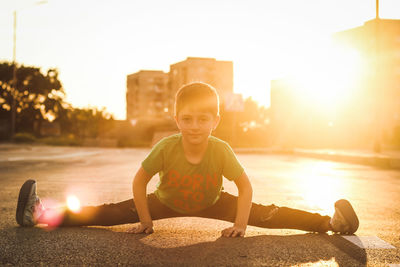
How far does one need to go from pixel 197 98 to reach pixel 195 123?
0.58 feet

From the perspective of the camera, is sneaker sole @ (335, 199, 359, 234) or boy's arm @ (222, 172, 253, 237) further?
sneaker sole @ (335, 199, 359, 234)

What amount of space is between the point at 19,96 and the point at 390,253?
181 feet

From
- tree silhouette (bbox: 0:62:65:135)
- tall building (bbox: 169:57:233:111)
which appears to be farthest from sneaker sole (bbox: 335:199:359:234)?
tall building (bbox: 169:57:233:111)

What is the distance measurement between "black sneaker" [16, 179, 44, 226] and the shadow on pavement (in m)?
0.08

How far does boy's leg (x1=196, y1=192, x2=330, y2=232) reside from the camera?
10.8ft

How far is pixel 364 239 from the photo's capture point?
3102mm

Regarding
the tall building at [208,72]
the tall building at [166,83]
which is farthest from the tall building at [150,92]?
the tall building at [208,72]

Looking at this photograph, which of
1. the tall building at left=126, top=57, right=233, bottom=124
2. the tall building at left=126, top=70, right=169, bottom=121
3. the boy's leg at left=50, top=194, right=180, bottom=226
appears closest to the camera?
the boy's leg at left=50, top=194, right=180, bottom=226

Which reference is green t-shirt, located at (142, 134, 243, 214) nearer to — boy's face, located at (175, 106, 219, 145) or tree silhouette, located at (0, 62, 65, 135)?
boy's face, located at (175, 106, 219, 145)

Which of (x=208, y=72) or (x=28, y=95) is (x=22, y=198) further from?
(x=208, y=72)

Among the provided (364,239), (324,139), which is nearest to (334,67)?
(324,139)

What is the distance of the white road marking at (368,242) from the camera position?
2895 mm

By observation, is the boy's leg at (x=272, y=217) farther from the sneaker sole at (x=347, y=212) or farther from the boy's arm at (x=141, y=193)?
the boy's arm at (x=141, y=193)

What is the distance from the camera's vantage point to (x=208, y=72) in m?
73.5
